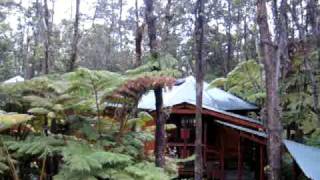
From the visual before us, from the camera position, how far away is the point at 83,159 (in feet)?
17.3

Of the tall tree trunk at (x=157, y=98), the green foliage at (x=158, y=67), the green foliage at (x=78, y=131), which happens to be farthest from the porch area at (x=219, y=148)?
the green foliage at (x=78, y=131)

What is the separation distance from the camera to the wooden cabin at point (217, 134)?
13.9 meters

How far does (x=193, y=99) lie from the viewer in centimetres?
1504

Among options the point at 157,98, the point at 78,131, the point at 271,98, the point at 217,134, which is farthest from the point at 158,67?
the point at 217,134

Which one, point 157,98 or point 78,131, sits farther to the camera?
point 157,98

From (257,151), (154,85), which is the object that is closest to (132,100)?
(154,85)

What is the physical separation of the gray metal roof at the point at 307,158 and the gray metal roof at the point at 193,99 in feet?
16.2

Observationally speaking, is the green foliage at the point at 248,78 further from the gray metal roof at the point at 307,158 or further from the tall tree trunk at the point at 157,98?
the tall tree trunk at the point at 157,98

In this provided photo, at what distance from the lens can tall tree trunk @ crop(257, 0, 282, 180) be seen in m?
8.51

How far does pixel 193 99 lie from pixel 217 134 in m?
1.99

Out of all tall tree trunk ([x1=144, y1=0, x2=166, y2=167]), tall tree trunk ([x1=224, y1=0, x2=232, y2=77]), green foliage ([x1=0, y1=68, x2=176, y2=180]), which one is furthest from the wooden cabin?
tall tree trunk ([x1=224, y1=0, x2=232, y2=77])

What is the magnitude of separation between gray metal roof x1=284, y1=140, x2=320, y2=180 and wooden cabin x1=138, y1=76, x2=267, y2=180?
250 cm

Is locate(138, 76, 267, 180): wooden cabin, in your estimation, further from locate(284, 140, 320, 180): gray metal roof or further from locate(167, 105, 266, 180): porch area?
locate(284, 140, 320, 180): gray metal roof

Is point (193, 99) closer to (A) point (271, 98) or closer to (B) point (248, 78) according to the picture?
(B) point (248, 78)
